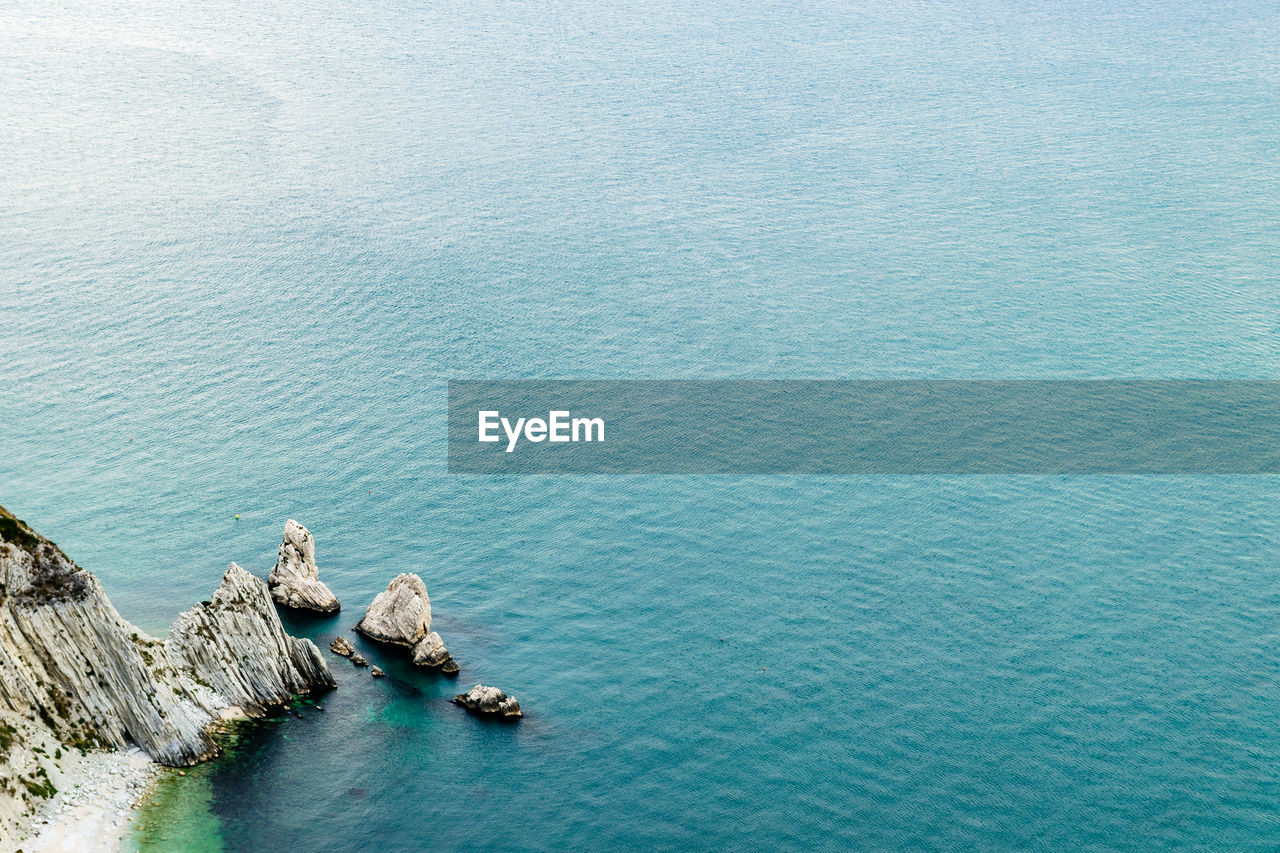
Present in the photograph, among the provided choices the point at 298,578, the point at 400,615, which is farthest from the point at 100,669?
the point at 400,615

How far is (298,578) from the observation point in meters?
110

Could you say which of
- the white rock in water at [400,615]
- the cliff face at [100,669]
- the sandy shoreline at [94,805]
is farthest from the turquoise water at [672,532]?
the cliff face at [100,669]

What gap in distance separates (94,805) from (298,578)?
3282 cm

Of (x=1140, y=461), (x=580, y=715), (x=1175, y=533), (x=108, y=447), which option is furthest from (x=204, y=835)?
(x=1140, y=461)

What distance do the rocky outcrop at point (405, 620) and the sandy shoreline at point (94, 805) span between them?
24571mm

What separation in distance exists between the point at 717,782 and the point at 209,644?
40005 mm

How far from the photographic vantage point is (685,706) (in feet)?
334

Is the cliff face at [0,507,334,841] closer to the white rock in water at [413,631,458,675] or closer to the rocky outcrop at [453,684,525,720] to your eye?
the white rock in water at [413,631,458,675]

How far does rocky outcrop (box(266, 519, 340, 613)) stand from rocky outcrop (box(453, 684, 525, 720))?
61.6ft

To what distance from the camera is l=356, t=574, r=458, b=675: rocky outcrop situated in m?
104

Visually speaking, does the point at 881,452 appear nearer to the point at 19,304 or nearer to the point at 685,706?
the point at 685,706

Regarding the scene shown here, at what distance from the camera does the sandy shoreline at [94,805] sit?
76000 millimetres

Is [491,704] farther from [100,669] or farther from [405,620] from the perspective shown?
[100,669]

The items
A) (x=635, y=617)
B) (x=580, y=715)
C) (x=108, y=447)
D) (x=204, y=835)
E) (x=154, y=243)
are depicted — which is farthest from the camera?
(x=154, y=243)
